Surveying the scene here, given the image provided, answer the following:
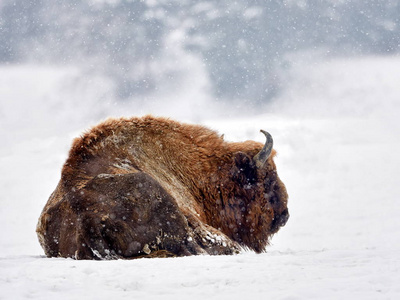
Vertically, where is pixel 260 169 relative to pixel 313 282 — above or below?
above

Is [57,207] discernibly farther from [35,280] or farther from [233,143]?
[233,143]

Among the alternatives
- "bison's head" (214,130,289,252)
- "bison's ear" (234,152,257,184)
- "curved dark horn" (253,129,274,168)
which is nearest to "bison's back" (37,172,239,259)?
"bison's head" (214,130,289,252)

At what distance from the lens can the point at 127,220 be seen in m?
4.62

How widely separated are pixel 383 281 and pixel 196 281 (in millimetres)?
1202

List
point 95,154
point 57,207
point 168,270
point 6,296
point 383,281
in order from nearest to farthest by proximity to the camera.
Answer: point 6,296
point 383,281
point 168,270
point 57,207
point 95,154

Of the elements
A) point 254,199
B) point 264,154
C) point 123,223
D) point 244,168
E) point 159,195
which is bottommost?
point 123,223

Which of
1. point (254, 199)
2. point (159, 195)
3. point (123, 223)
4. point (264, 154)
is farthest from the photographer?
point (254, 199)

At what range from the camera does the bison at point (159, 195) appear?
460 centimetres

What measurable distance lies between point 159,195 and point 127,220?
43 cm

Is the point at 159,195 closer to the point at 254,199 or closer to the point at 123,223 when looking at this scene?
the point at 123,223

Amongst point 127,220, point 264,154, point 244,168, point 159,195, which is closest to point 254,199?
point 244,168

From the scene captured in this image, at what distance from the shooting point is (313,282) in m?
2.98

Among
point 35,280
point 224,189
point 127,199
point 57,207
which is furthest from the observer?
point 224,189

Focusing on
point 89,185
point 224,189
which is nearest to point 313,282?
point 89,185
